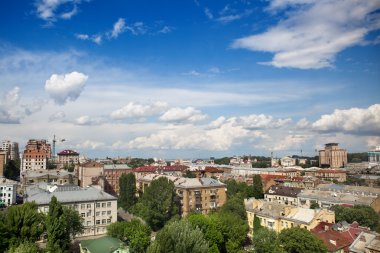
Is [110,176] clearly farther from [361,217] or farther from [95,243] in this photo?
[361,217]

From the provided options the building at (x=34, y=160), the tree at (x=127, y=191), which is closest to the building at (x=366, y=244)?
the tree at (x=127, y=191)

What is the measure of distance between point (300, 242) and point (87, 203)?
36403mm

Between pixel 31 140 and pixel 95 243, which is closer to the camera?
pixel 95 243

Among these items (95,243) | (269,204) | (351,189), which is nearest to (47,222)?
(95,243)

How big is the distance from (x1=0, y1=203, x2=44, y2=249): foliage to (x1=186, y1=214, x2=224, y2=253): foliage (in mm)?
20634

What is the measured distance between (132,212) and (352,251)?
47.1 metres

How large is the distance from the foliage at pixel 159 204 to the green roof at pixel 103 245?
1327 cm

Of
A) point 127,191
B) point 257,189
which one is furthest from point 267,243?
point 127,191

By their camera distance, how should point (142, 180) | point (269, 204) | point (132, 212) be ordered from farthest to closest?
point (142, 180) < point (132, 212) < point (269, 204)

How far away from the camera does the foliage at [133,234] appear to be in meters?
42.6

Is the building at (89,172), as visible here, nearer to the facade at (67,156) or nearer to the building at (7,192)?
the building at (7,192)

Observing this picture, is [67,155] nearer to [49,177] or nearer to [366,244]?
[49,177]

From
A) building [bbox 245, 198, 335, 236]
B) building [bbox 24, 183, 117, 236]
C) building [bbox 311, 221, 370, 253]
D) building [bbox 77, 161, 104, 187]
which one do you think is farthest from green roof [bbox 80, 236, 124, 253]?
building [bbox 77, 161, 104, 187]

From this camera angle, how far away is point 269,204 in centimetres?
5662
